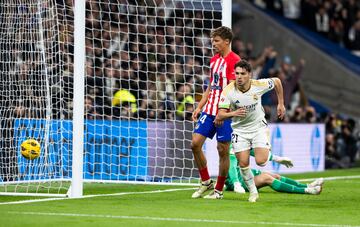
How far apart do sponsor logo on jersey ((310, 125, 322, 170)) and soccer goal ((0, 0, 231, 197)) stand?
16.1 ft

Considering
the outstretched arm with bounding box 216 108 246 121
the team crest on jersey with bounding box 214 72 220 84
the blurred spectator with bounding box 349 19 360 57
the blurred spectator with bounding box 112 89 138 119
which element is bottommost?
the outstretched arm with bounding box 216 108 246 121

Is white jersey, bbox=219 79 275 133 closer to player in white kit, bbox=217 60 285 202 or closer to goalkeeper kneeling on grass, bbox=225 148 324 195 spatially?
player in white kit, bbox=217 60 285 202

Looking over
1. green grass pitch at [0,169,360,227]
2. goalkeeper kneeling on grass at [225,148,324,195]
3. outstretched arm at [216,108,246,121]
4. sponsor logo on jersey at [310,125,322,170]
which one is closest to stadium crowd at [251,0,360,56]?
sponsor logo on jersey at [310,125,322,170]

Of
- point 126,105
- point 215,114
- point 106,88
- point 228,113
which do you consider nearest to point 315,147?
point 126,105

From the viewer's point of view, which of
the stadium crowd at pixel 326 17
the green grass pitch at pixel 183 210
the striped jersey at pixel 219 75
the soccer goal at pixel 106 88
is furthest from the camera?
the stadium crowd at pixel 326 17

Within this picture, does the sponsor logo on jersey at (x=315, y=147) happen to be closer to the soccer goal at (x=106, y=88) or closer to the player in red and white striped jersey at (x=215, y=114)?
the soccer goal at (x=106, y=88)

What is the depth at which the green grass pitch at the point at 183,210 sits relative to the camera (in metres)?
11.0

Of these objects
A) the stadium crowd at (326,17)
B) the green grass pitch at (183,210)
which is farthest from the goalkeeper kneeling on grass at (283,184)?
the stadium crowd at (326,17)

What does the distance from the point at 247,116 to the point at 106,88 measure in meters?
6.09

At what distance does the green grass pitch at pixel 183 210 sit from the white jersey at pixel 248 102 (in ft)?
3.23

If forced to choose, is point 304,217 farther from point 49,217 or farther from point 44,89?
point 44,89

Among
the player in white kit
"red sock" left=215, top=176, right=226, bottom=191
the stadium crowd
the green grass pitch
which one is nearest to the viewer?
the green grass pitch

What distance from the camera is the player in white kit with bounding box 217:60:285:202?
44.3ft

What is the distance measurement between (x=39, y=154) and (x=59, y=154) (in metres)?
0.78
